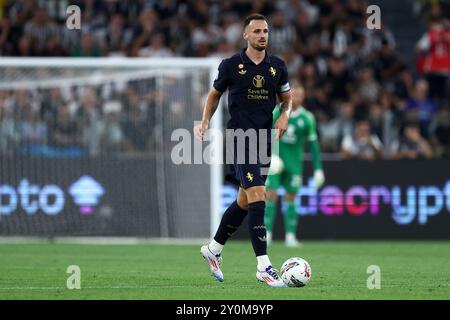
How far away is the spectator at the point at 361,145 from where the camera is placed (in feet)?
63.1

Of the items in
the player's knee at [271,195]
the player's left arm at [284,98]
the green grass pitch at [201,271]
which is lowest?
the green grass pitch at [201,271]

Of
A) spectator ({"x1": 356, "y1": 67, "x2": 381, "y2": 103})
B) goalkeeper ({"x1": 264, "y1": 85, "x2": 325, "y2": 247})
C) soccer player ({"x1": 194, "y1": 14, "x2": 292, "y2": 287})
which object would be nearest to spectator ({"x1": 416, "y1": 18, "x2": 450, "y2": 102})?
spectator ({"x1": 356, "y1": 67, "x2": 381, "y2": 103})

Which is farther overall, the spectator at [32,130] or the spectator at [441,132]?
the spectator at [441,132]

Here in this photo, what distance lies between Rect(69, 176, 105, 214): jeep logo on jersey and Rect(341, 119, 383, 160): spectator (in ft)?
14.2

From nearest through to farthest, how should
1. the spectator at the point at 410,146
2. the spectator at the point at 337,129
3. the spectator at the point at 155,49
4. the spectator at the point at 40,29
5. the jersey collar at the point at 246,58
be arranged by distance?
1. the jersey collar at the point at 246,58
2. the spectator at the point at 410,146
3. the spectator at the point at 337,129
4. the spectator at the point at 40,29
5. the spectator at the point at 155,49

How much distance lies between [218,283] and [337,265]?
9.58 feet

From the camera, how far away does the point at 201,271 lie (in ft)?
39.1

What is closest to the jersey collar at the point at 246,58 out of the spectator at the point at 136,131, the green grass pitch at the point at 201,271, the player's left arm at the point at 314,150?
the green grass pitch at the point at 201,271

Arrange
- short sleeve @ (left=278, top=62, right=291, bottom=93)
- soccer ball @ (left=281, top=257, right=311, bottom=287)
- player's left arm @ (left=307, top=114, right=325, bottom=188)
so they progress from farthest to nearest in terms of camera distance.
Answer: player's left arm @ (left=307, top=114, right=325, bottom=188)
short sleeve @ (left=278, top=62, right=291, bottom=93)
soccer ball @ (left=281, top=257, right=311, bottom=287)

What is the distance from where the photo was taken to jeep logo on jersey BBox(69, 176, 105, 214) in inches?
709

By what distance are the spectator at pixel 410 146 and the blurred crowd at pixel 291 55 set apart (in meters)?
0.02

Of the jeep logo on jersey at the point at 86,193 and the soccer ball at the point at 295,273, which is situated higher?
the jeep logo on jersey at the point at 86,193

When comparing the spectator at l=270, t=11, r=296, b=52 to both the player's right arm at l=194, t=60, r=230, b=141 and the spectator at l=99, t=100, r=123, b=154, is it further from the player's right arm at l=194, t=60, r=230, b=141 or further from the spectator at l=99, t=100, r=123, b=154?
the player's right arm at l=194, t=60, r=230, b=141

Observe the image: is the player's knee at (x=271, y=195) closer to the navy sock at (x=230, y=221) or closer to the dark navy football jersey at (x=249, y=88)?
the navy sock at (x=230, y=221)
